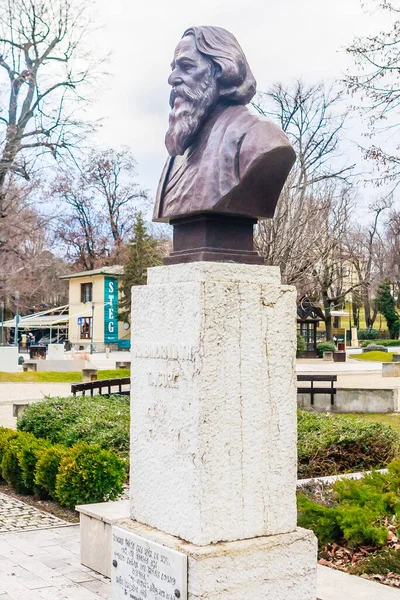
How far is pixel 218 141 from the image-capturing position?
443cm

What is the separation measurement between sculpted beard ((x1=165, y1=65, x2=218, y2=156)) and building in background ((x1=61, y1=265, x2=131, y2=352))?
50555 millimetres

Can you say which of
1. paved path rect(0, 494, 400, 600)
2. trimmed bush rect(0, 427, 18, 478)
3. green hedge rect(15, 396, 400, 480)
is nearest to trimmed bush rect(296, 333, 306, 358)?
green hedge rect(15, 396, 400, 480)

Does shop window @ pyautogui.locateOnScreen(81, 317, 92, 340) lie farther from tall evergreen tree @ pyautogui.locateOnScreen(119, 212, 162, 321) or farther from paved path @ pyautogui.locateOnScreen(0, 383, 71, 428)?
paved path @ pyautogui.locateOnScreen(0, 383, 71, 428)

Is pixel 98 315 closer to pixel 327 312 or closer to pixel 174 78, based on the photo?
pixel 327 312

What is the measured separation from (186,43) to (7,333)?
64.2 meters

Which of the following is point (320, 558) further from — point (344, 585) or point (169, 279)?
point (169, 279)

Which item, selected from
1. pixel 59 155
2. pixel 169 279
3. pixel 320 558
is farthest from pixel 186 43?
pixel 59 155

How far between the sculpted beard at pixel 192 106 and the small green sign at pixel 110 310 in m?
52.6

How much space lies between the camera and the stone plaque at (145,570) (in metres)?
3.96

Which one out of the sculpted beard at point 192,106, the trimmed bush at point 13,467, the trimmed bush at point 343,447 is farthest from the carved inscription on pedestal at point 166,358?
the trimmed bush at point 13,467

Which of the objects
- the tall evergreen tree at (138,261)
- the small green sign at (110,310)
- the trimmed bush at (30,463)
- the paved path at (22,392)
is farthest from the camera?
the small green sign at (110,310)

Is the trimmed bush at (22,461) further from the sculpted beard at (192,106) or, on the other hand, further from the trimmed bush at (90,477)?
the sculpted beard at (192,106)

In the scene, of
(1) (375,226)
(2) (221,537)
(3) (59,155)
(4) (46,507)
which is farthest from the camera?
(1) (375,226)

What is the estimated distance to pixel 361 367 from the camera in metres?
34.2
